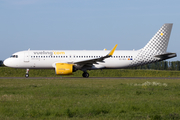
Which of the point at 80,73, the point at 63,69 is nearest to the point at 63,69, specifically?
the point at 63,69

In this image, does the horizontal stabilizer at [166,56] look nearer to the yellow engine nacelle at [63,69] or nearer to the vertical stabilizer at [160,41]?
the vertical stabilizer at [160,41]

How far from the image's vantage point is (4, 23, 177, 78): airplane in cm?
3228

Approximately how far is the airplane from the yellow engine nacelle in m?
1.03

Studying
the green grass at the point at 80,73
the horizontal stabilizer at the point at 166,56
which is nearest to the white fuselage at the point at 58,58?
the horizontal stabilizer at the point at 166,56

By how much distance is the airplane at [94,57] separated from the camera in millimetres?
32281

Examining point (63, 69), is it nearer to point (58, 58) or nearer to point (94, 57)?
point (58, 58)

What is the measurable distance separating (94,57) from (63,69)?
5.12m

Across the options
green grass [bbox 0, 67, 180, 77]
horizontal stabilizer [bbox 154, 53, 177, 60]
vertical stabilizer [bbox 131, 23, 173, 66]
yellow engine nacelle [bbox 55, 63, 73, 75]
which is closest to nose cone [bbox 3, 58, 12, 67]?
yellow engine nacelle [bbox 55, 63, 73, 75]

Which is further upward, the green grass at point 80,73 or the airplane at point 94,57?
the airplane at point 94,57

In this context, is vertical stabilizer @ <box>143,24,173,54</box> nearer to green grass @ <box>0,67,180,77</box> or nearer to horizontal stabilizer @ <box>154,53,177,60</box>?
horizontal stabilizer @ <box>154,53,177,60</box>

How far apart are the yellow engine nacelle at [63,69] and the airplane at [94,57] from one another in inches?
40.7

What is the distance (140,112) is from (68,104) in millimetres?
3050

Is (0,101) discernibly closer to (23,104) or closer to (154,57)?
(23,104)

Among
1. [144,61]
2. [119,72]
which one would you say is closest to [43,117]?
[144,61]
